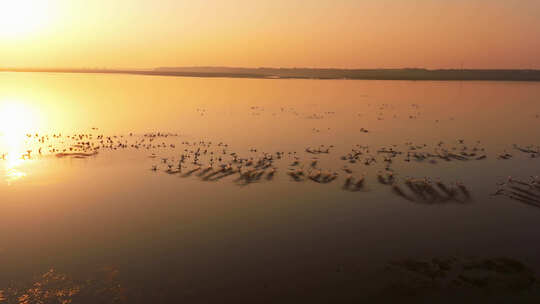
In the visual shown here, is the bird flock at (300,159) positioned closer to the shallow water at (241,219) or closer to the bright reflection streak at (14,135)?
the shallow water at (241,219)

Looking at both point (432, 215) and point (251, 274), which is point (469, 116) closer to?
point (432, 215)

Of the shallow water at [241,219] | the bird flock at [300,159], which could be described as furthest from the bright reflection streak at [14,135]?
the bird flock at [300,159]

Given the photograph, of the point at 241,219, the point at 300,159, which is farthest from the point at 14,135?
the point at 241,219

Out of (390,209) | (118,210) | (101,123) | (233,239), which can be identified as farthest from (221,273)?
(101,123)

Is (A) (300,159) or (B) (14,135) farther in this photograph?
(B) (14,135)

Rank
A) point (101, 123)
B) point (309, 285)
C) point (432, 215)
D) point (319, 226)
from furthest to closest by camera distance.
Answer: point (101, 123)
point (432, 215)
point (319, 226)
point (309, 285)

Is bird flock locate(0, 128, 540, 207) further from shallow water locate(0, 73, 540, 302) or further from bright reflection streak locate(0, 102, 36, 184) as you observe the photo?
bright reflection streak locate(0, 102, 36, 184)

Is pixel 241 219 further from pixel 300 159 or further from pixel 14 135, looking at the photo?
pixel 14 135

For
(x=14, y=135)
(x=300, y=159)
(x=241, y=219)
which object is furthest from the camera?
(x=14, y=135)
